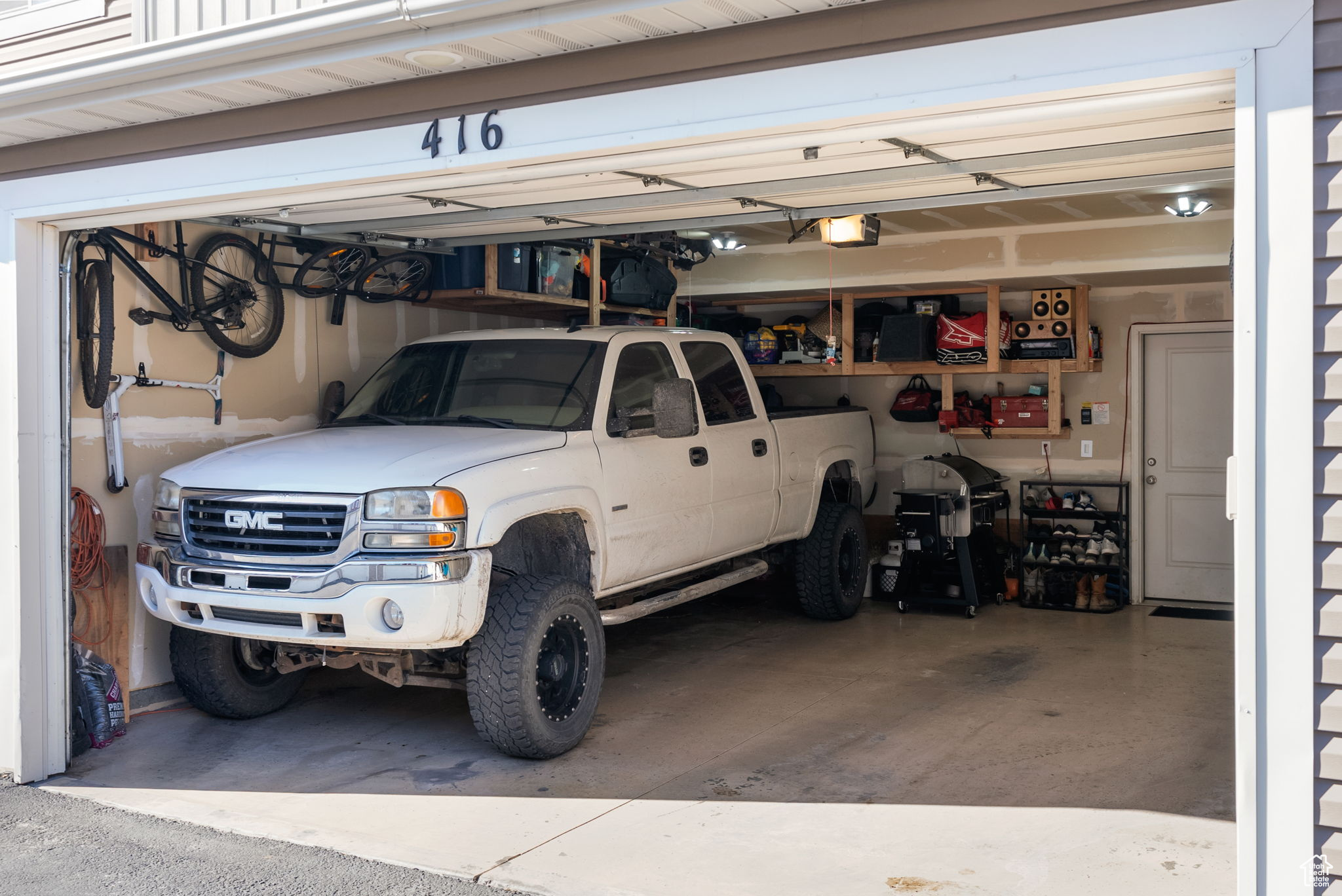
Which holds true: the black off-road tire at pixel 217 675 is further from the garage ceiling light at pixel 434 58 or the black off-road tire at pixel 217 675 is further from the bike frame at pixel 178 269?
the garage ceiling light at pixel 434 58

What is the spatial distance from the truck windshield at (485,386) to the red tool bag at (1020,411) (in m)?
4.64

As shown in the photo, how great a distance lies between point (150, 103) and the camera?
4676 mm

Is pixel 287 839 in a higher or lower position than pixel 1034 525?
lower

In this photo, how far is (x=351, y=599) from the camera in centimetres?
500

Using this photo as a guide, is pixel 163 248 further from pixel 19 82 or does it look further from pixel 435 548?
pixel 435 548

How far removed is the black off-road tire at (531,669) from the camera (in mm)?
5273

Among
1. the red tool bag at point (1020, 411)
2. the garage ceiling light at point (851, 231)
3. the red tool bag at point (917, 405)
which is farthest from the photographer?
the red tool bag at point (917, 405)

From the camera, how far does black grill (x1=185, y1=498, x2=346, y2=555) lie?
516cm

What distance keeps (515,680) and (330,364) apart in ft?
10.7

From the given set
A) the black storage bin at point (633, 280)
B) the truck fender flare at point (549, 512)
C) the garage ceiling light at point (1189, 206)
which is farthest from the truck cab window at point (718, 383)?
the garage ceiling light at point (1189, 206)

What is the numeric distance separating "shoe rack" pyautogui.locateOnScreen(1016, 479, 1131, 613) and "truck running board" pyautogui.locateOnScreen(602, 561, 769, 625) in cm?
278

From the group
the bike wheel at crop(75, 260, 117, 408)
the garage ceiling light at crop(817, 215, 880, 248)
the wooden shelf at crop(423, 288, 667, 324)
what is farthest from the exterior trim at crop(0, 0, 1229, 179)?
the garage ceiling light at crop(817, 215, 880, 248)

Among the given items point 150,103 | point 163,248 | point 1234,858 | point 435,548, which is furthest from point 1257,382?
point 163,248

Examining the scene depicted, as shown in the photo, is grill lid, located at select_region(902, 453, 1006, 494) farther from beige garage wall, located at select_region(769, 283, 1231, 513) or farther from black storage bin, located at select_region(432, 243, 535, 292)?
black storage bin, located at select_region(432, 243, 535, 292)
